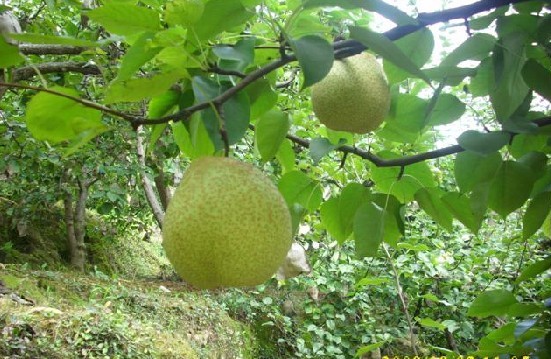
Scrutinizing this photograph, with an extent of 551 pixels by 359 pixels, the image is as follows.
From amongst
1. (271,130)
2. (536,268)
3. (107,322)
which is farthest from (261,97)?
(107,322)

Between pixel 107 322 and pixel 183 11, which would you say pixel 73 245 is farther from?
pixel 183 11

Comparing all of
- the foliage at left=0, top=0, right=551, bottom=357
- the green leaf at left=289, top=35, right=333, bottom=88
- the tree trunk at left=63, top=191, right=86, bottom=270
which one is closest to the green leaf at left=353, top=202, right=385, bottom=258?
the foliage at left=0, top=0, right=551, bottom=357

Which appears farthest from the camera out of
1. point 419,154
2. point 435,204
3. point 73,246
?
point 73,246

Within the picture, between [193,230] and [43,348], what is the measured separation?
2.34m

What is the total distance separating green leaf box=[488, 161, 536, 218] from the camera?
2.80 ft

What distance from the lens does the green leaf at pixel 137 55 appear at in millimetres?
655

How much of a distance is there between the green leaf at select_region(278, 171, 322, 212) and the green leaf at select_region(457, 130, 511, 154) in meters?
0.33

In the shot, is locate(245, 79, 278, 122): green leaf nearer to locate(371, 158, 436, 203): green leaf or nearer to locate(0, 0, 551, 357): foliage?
locate(0, 0, 551, 357): foliage

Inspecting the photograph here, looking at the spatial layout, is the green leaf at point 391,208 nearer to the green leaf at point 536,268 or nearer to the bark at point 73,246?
the green leaf at point 536,268

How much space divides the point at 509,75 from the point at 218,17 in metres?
0.49

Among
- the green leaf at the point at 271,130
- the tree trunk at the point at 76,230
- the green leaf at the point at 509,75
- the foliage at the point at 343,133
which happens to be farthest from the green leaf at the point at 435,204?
the tree trunk at the point at 76,230

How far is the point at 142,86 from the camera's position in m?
0.60

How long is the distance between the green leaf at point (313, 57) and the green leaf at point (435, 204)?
0.50 metres

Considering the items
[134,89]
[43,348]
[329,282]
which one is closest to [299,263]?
[134,89]
